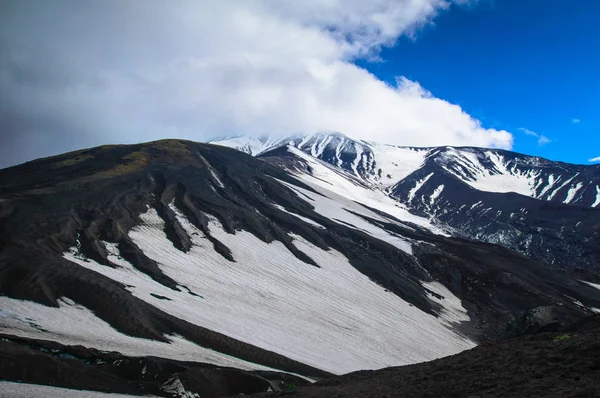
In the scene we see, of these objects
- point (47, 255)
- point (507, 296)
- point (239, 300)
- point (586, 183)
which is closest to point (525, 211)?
point (586, 183)

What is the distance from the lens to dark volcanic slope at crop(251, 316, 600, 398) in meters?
12.6

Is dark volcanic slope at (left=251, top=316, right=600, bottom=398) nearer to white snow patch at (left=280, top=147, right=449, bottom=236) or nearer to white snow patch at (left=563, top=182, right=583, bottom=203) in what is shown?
white snow patch at (left=280, top=147, right=449, bottom=236)

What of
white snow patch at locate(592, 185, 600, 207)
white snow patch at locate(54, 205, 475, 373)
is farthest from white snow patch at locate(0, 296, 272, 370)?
white snow patch at locate(592, 185, 600, 207)

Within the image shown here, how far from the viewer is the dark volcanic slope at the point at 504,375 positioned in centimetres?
1258

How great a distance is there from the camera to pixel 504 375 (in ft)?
47.5

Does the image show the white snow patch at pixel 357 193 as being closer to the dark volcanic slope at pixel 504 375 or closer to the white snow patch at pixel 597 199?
the white snow patch at pixel 597 199

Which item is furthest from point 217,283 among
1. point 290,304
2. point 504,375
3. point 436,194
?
point 436,194

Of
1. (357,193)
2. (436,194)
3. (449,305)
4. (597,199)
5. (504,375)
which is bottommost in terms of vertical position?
(504,375)

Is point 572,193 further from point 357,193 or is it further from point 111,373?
point 111,373

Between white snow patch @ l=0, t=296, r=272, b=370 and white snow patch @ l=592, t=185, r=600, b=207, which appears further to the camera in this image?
white snow patch @ l=592, t=185, r=600, b=207

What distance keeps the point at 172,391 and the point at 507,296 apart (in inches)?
2295

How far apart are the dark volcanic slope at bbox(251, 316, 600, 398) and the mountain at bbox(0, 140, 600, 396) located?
674 centimetres

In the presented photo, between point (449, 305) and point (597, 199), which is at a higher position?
point (597, 199)

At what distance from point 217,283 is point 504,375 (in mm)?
35312
